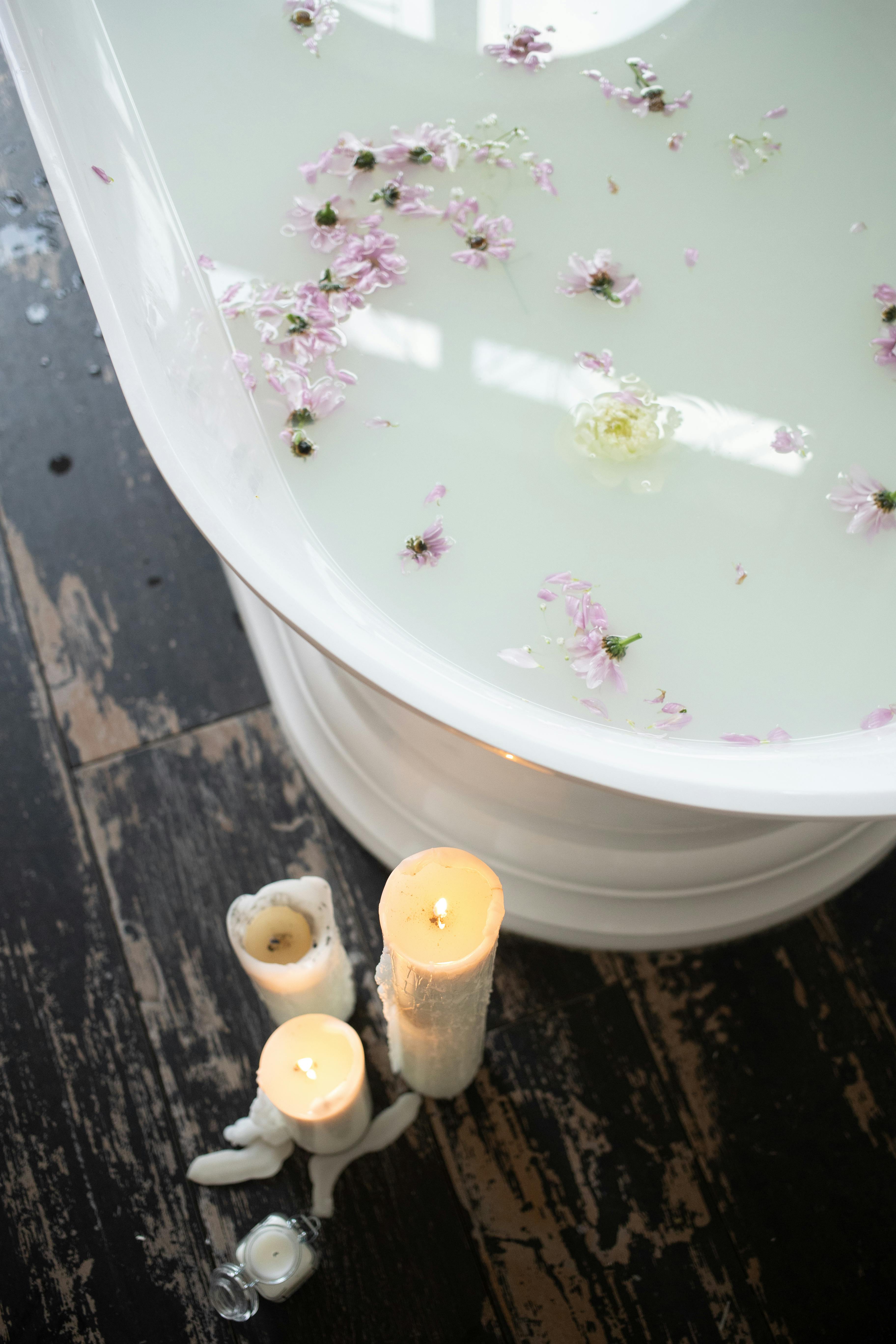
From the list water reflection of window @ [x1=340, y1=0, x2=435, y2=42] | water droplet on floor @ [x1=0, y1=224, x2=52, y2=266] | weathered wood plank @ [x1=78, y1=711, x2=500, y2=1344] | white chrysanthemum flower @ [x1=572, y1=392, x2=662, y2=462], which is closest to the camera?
weathered wood plank @ [x1=78, y1=711, x2=500, y2=1344]

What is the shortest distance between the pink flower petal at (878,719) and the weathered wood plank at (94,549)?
2.41 feet

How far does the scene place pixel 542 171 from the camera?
1251 mm

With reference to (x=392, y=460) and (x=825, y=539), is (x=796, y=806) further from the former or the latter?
(x=392, y=460)

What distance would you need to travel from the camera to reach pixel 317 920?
953 mm

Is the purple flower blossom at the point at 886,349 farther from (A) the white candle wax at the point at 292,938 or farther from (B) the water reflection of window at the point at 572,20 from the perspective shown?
(A) the white candle wax at the point at 292,938

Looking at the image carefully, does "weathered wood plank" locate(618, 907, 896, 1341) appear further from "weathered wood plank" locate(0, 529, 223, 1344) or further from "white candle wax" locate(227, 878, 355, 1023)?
"weathered wood plank" locate(0, 529, 223, 1344)

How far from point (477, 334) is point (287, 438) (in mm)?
287

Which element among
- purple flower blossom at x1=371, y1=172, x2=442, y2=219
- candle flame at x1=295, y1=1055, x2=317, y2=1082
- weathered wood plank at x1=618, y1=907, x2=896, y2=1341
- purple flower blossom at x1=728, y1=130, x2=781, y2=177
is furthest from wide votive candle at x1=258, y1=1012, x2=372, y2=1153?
purple flower blossom at x1=728, y1=130, x2=781, y2=177

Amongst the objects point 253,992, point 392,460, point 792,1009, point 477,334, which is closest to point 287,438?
point 392,460

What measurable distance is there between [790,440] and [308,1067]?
0.87 meters

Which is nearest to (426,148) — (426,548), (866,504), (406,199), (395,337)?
(406,199)

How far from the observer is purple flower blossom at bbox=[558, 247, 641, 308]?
1187 millimetres

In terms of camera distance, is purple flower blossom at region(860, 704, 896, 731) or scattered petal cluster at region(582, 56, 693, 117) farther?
scattered petal cluster at region(582, 56, 693, 117)

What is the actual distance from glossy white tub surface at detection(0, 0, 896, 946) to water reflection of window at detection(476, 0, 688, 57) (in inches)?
5.2
